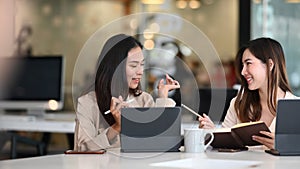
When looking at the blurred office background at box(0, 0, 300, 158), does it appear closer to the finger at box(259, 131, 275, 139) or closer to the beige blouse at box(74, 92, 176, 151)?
the beige blouse at box(74, 92, 176, 151)

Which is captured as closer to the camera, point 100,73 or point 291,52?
point 100,73

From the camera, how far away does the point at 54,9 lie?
871 cm

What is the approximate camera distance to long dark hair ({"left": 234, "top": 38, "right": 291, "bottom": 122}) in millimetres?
2555

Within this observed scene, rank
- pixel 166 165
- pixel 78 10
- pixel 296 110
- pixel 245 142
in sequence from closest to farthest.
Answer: pixel 166 165, pixel 296 110, pixel 245 142, pixel 78 10

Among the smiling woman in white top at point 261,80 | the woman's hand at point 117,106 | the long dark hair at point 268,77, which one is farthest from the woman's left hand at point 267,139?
the woman's hand at point 117,106

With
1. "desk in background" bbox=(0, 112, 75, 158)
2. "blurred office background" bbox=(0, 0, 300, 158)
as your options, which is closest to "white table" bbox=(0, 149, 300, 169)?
"desk in background" bbox=(0, 112, 75, 158)

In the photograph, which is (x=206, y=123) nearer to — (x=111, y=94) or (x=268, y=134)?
(x=268, y=134)

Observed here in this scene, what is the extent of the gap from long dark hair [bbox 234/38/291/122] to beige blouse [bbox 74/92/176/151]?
0.41 m

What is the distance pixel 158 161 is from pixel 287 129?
52 cm

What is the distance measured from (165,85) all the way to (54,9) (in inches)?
257

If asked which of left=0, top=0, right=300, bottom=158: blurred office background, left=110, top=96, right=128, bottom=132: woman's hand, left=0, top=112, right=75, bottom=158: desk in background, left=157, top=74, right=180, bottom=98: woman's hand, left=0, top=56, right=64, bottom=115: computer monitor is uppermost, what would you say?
left=0, top=0, right=300, bottom=158: blurred office background

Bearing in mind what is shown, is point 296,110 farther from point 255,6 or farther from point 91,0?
point 91,0

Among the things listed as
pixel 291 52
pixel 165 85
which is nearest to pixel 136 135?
pixel 165 85

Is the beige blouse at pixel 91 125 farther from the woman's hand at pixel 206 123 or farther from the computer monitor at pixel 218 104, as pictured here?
the computer monitor at pixel 218 104
